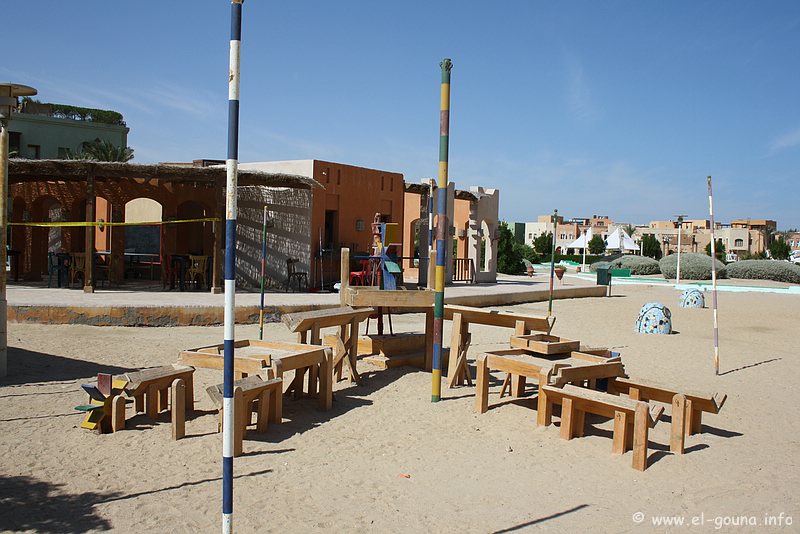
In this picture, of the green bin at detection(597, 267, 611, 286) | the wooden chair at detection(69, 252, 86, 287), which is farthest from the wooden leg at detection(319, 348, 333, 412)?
the green bin at detection(597, 267, 611, 286)

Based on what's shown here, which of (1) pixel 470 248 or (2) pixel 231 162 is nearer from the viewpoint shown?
(2) pixel 231 162

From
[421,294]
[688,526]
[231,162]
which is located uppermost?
[231,162]

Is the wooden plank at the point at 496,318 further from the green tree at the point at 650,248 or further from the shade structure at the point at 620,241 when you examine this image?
the green tree at the point at 650,248

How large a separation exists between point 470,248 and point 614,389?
16.1 m

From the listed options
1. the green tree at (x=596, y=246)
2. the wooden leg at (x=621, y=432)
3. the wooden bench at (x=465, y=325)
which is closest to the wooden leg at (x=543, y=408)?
the wooden leg at (x=621, y=432)

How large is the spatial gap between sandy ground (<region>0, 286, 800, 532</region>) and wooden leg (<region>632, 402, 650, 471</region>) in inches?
3.3

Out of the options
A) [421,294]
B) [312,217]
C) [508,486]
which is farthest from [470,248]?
[508,486]

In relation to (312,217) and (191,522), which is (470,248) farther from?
(191,522)

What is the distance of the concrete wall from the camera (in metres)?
41.3

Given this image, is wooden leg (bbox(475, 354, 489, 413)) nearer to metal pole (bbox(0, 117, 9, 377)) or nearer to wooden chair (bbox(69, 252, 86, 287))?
metal pole (bbox(0, 117, 9, 377))

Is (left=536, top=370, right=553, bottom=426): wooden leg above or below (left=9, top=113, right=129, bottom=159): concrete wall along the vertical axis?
below

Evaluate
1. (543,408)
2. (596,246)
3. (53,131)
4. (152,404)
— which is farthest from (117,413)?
(596,246)

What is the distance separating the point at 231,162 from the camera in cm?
327

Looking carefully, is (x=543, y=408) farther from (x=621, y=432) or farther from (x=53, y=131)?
(x=53, y=131)
